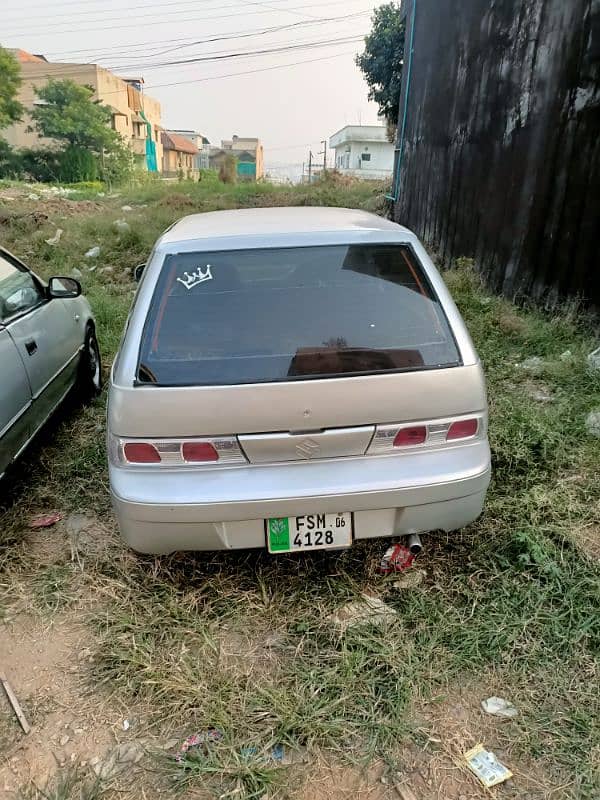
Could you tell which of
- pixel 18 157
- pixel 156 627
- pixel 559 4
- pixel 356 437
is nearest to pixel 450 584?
pixel 356 437

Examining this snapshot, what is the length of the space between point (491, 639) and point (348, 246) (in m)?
1.77

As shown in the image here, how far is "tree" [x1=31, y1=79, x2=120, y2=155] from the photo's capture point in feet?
104

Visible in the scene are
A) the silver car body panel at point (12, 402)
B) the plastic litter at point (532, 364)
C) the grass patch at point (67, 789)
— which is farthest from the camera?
the plastic litter at point (532, 364)

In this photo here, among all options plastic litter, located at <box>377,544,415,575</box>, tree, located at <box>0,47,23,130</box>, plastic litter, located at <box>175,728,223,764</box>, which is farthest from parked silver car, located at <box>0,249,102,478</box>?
tree, located at <box>0,47,23,130</box>

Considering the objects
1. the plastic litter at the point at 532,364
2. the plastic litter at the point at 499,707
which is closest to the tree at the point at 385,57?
the plastic litter at the point at 532,364

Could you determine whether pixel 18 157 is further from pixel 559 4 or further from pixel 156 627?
pixel 156 627

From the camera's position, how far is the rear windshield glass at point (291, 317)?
218 centimetres

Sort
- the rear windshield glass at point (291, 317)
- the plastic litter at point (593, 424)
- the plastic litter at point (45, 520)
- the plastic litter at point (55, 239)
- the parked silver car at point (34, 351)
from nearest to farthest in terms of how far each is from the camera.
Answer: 1. the rear windshield glass at point (291, 317)
2. the parked silver car at point (34, 351)
3. the plastic litter at point (45, 520)
4. the plastic litter at point (593, 424)
5. the plastic litter at point (55, 239)

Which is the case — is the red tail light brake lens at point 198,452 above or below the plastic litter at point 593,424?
above

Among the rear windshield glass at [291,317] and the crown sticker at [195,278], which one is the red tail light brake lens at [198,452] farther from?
the crown sticker at [195,278]

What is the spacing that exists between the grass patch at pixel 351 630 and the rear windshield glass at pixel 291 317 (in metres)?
1.00

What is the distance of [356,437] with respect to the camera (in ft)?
6.94

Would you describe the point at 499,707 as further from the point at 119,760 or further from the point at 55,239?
the point at 55,239

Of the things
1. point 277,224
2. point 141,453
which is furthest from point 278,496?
point 277,224
